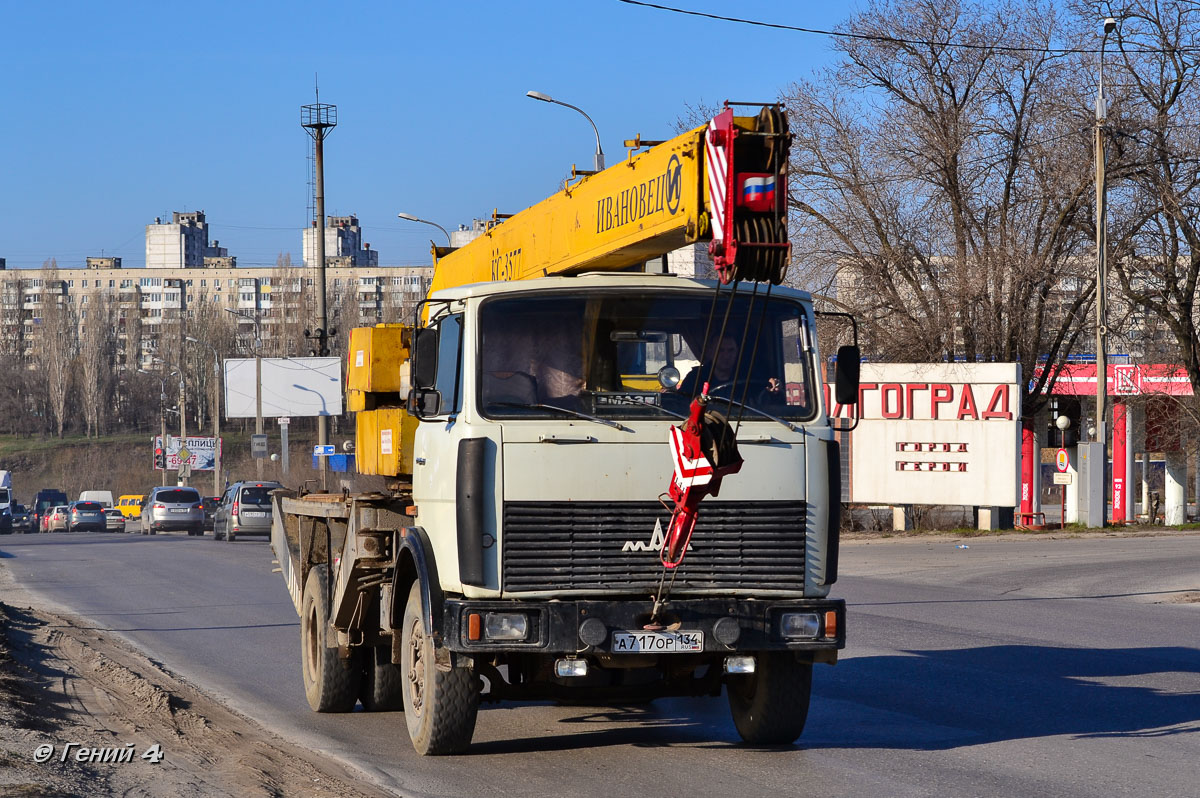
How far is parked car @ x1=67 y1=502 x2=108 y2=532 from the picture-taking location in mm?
56031

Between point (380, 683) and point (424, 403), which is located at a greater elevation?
point (424, 403)

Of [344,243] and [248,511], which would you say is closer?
[248,511]

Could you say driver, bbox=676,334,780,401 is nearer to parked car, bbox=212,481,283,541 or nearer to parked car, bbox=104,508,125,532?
parked car, bbox=212,481,283,541

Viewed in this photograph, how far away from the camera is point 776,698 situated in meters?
7.89

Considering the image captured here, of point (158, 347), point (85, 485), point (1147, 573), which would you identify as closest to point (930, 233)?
point (1147, 573)

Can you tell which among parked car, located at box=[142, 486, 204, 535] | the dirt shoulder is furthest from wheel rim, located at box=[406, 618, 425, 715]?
parked car, located at box=[142, 486, 204, 535]

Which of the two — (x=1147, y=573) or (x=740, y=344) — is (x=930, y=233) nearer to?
(x=1147, y=573)

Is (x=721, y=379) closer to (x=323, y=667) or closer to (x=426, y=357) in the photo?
(x=426, y=357)

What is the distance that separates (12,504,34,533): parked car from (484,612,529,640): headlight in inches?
2199

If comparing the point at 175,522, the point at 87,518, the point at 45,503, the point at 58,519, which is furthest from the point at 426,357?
the point at 45,503

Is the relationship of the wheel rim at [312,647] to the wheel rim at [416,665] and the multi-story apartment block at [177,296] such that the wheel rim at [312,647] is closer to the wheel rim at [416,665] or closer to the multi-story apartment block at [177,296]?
the wheel rim at [416,665]

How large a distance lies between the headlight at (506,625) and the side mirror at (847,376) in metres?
2.31

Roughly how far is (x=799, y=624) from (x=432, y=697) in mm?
2006

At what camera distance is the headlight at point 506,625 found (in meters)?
7.02
